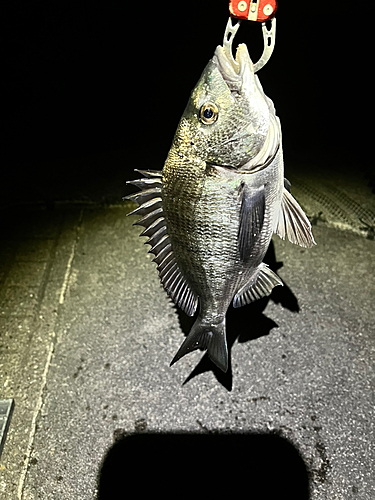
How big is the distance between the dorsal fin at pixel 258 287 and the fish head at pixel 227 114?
0.63m

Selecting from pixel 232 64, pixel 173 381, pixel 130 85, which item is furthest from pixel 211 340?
pixel 130 85

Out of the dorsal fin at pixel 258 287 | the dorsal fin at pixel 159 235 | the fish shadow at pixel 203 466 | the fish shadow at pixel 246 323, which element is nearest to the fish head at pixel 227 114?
the dorsal fin at pixel 159 235

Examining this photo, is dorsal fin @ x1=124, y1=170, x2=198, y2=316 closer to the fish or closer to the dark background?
the fish

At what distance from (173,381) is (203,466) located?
0.51m

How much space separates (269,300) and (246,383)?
2.18ft

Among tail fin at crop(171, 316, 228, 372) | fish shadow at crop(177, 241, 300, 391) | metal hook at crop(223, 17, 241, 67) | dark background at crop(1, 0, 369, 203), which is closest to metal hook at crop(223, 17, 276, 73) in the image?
metal hook at crop(223, 17, 241, 67)

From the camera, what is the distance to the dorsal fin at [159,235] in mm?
1823

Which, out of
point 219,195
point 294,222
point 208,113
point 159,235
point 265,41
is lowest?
point 159,235

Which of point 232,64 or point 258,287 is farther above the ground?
point 232,64

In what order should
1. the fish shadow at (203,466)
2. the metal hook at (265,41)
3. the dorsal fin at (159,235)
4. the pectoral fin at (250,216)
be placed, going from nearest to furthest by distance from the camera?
the metal hook at (265,41) → the pectoral fin at (250,216) → the dorsal fin at (159,235) → the fish shadow at (203,466)

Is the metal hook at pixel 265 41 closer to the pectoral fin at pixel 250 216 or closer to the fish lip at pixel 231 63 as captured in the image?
the fish lip at pixel 231 63

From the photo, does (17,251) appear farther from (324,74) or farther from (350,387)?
(324,74)

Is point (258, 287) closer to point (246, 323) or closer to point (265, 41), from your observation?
point (246, 323)

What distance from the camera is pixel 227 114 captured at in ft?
5.14
